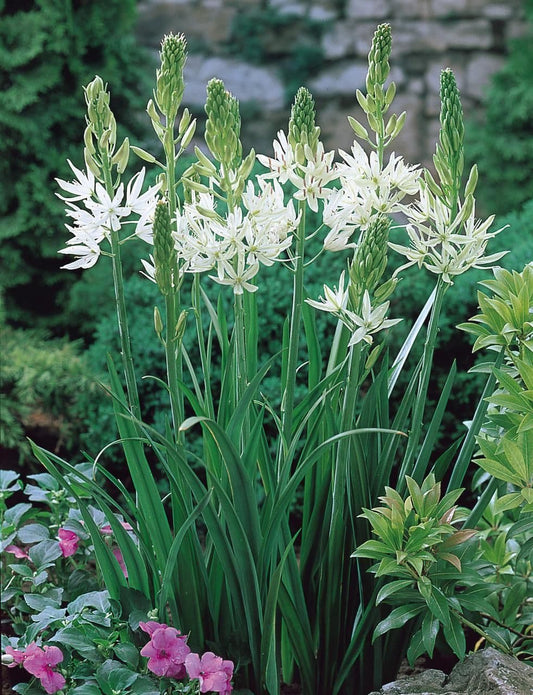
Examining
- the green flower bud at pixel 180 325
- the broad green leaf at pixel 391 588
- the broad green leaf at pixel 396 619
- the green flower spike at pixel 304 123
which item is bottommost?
the broad green leaf at pixel 396 619

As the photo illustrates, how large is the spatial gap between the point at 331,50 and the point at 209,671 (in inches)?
195

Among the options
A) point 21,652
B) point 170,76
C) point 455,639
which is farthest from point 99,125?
point 455,639

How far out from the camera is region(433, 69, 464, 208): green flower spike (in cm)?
123

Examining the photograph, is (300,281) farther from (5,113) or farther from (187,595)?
(5,113)

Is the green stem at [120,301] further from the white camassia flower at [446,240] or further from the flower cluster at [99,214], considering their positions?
the white camassia flower at [446,240]

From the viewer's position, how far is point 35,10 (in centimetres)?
395

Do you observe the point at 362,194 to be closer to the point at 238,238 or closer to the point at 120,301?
the point at 238,238

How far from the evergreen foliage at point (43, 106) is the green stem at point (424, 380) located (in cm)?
286

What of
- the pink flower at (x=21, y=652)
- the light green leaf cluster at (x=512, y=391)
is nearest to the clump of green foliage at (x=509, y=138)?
the light green leaf cluster at (x=512, y=391)

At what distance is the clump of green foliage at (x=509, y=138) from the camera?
4.95m

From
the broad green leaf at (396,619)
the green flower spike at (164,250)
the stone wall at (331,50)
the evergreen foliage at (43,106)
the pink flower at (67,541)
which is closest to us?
the green flower spike at (164,250)

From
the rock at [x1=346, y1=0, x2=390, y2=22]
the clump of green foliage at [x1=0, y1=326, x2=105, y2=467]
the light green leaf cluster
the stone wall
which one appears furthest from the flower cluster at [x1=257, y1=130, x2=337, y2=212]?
the rock at [x1=346, y1=0, x2=390, y2=22]

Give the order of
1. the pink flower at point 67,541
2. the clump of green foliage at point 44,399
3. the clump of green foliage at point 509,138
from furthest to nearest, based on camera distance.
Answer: the clump of green foliage at point 509,138 → the clump of green foliage at point 44,399 → the pink flower at point 67,541

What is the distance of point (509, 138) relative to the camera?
504 centimetres
